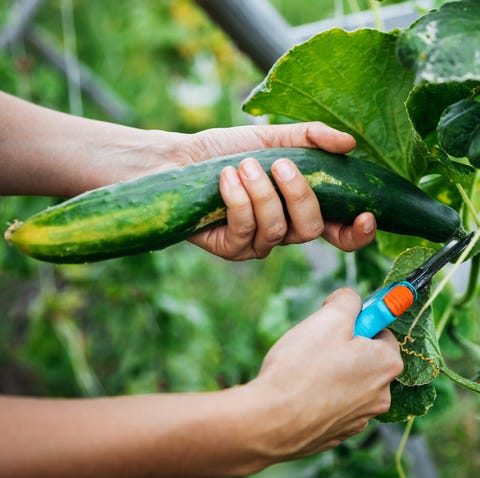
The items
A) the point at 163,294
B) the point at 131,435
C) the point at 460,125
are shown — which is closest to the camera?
the point at 131,435

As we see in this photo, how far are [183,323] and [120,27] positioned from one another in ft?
6.98

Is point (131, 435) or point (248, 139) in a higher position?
point (248, 139)

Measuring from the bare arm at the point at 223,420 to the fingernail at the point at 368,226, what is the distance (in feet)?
0.51

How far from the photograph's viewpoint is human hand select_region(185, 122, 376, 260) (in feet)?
2.49

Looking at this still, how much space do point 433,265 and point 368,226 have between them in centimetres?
9

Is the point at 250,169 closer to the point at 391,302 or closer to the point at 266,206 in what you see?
the point at 266,206

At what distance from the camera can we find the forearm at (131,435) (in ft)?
1.83

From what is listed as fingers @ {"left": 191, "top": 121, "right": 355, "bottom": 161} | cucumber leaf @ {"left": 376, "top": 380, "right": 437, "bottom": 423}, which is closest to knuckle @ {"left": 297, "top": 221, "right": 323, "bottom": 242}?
fingers @ {"left": 191, "top": 121, "right": 355, "bottom": 161}

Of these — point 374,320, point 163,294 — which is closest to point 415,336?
point 374,320

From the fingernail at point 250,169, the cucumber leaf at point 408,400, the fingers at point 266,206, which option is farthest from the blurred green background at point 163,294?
the fingernail at point 250,169

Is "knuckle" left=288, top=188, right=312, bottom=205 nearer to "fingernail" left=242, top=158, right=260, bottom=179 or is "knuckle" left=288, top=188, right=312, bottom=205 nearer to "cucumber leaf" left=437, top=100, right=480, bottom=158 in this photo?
"fingernail" left=242, top=158, right=260, bottom=179

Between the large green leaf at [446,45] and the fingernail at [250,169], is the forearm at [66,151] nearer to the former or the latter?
the fingernail at [250,169]

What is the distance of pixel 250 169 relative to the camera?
0.75 meters

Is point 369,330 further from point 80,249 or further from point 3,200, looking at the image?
point 3,200
